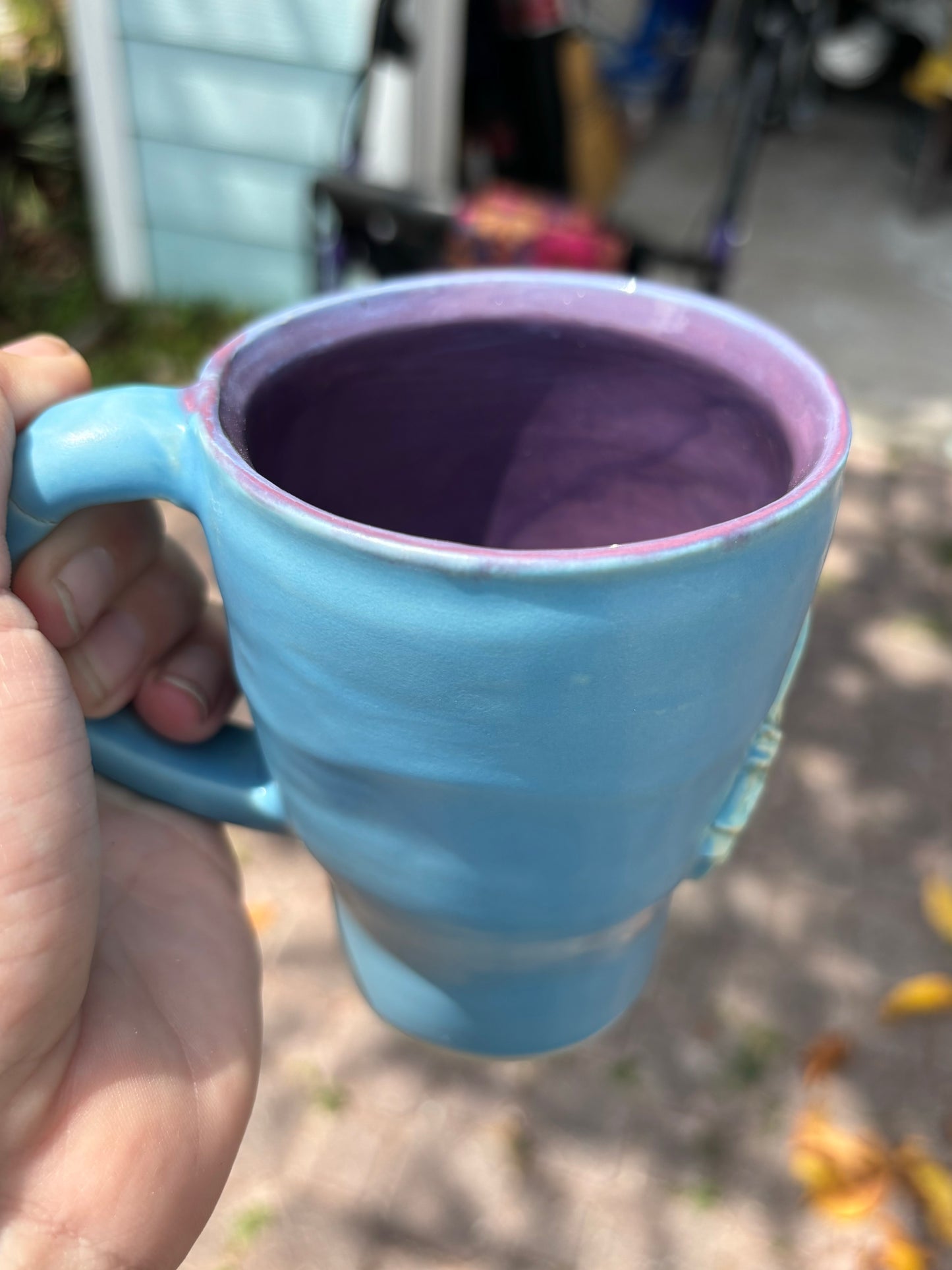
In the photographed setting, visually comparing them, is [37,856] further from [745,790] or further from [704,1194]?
[704,1194]

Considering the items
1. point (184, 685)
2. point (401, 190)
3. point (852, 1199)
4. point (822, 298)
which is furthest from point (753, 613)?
point (822, 298)

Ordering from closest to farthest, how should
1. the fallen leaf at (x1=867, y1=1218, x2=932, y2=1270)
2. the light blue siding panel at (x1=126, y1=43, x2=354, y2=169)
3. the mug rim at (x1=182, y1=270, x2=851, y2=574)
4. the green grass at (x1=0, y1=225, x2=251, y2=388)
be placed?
the mug rim at (x1=182, y1=270, x2=851, y2=574)
the fallen leaf at (x1=867, y1=1218, x2=932, y2=1270)
the light blue siding panel at (x1=126, y1=43, x2=354, y2=169)
the green grass at (x1=0, y1=225, x2=251, y2=388)

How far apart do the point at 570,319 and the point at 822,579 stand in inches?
79.6

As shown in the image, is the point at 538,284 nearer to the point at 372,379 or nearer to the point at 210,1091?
the point at 372,379

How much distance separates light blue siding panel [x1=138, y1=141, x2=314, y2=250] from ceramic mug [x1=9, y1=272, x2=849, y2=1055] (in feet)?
8.85

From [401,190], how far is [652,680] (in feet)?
6.99

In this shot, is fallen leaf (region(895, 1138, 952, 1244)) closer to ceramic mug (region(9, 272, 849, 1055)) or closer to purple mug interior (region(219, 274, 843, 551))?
ceramic mug (region(9, 272, 849, 1055))

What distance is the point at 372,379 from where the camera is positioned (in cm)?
72

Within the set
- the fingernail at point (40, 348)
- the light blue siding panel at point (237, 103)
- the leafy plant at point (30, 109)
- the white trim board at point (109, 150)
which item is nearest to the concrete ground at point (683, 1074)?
the fingernail at point (40, 348)

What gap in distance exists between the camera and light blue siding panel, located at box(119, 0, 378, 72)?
2.83 metres

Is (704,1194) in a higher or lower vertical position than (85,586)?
lower

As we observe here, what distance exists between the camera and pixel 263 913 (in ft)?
5.84

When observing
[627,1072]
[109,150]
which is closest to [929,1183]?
[627,1072]

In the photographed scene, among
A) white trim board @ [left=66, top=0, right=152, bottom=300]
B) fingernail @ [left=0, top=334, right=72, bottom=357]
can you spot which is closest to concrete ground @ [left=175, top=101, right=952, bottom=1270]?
fingernail @ [left=0, top=334, right=72, bottom=357]
